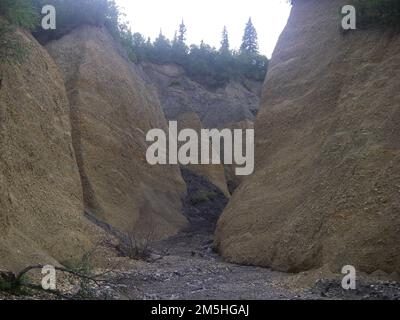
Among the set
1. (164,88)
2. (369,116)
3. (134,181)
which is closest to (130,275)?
(369,116)

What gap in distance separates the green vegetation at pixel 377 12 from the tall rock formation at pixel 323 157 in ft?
0.94

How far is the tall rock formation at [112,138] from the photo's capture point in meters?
17.0

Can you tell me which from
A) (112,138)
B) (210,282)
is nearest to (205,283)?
(210,282)

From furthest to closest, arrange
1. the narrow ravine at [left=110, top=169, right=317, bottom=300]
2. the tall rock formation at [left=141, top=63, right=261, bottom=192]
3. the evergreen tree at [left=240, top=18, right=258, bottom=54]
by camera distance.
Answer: the evergreen tree at [left=240, top=18, right=258, bottom=54] < the tall rock formation at [left=141, top=63, right=261, bottom=192] < the narrow ravine at [left=110, top=169, right=317, bottom=300]

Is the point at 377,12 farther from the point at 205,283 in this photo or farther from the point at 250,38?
the point at 250,38

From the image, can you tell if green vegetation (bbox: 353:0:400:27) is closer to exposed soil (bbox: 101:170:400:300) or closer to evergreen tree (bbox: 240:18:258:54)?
exposed soil (bbox: 101:170:400:300)

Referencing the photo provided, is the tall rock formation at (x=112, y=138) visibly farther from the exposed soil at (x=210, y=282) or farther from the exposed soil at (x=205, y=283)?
the exposed soil at (x=205, y=283)

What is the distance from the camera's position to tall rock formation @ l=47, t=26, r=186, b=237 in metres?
17.0

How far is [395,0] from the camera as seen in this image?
12852mm

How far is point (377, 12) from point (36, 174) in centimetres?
985

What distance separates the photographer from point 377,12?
43.8ft

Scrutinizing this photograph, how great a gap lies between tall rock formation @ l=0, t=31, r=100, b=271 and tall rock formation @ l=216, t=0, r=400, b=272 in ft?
15.3

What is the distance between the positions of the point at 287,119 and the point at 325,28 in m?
3.26

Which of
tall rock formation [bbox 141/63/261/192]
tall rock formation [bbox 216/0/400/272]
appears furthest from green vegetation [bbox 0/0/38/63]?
tall rock formation [bbox 141/63/261/192]
